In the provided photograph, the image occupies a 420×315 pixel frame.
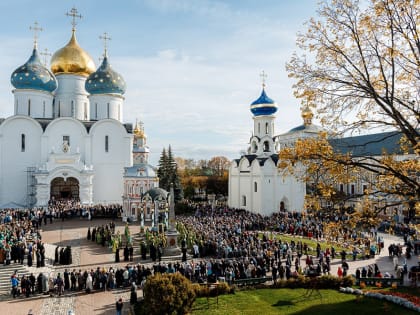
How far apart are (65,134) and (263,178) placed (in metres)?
19.2

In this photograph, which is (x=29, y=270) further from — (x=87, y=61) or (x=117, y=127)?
(x=87, y=61)

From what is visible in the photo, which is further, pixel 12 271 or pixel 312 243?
pixel 312 243

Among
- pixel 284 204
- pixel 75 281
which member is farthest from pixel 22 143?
pixel 284 204

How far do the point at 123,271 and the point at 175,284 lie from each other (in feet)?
14.7

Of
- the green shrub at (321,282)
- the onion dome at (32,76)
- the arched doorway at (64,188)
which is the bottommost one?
the green shrub at (321,282)

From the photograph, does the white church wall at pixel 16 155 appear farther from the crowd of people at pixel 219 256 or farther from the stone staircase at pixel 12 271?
the stone staircase at pixel 12 271

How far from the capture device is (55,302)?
11297mm

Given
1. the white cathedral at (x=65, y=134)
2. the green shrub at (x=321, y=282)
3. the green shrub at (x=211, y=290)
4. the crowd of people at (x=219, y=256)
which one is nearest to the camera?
the green shrub at (x=211, y=290)

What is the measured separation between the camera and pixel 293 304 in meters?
10.4

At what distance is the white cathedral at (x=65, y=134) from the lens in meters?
31.8

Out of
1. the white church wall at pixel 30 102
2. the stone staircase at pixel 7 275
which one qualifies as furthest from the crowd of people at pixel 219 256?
the white church wall at pixel 30 102

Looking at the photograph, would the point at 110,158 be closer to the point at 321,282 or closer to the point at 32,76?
the point at 32,76

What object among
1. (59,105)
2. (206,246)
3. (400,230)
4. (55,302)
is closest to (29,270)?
(55,302)

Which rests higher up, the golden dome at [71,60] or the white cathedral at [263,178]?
the golden dome at [71,60]
